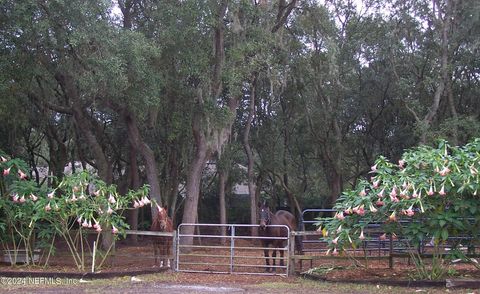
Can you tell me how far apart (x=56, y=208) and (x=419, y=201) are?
728 centimetres

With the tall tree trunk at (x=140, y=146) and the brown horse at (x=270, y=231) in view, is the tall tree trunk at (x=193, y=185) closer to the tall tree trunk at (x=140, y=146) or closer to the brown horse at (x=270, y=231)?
the tall tree trunk at (x=140, y=146)

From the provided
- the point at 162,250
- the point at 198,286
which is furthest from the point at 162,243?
the point at 198,286

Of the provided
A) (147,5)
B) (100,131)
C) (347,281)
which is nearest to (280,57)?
(147,5)

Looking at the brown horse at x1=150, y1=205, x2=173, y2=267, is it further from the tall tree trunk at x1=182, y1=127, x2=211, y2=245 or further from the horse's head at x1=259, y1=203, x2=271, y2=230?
the tall tree trunk at x1=182, y1=127, x2=211, y2=245

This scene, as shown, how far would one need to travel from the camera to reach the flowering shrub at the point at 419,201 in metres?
9.89

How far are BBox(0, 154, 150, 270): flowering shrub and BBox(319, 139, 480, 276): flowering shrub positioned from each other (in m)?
4.55

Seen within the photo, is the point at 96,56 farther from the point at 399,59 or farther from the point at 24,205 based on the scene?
the point at 399,59

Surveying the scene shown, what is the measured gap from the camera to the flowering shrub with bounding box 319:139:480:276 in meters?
9.89

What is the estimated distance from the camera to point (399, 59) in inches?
960

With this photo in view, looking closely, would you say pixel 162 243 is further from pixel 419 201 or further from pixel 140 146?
pixel 419 201

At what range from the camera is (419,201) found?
9859 millimetres

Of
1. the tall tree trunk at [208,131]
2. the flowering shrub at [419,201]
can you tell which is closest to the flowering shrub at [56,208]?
the flowering shrub at [419,201]

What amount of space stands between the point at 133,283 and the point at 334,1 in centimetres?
1756

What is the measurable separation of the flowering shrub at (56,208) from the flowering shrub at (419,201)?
455 centimetres
